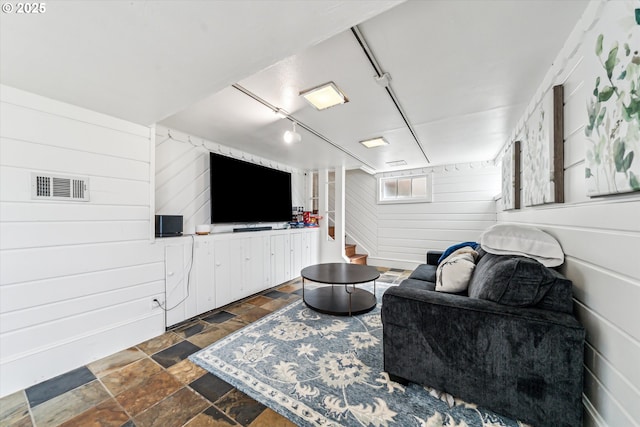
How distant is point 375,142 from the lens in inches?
125

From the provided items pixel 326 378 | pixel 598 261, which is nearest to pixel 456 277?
pixel 598 261

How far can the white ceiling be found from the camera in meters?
1.04

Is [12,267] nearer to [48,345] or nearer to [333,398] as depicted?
[48,345]

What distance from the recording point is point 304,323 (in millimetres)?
2381

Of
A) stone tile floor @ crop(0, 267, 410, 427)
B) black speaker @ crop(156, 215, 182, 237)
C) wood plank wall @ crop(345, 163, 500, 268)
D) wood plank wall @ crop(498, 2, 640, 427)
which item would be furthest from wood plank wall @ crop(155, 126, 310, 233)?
wood plank wall @ crop(498, 2, 640, 427)

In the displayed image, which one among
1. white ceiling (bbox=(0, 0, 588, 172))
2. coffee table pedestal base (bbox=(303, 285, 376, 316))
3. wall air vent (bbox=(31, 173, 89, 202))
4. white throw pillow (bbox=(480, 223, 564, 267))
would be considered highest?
white ceiling (bbox=(0, 0, 588, 172))

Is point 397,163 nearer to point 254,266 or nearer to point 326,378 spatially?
point 254,266

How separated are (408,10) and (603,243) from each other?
145 centimetres

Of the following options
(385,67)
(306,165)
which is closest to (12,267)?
(385,67)

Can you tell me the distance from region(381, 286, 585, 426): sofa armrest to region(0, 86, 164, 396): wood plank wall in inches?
89.0

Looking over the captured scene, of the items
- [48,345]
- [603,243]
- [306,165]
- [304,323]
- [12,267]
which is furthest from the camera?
[306,165]

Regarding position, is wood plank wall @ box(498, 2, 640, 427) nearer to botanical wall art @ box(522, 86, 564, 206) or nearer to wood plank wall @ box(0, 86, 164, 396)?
botanical wall art @ box(522, 86, 564, 206)

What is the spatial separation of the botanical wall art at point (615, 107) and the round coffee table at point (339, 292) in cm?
189

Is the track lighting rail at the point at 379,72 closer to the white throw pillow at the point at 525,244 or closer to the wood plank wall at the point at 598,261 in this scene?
the wood plank wall at the point at 598,261
